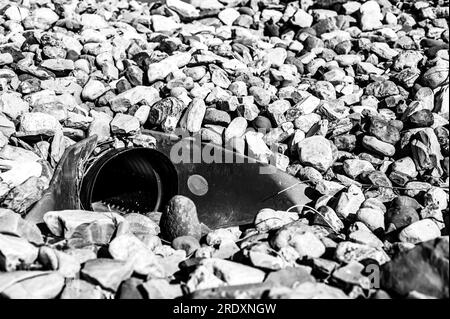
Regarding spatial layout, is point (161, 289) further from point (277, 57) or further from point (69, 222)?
point (277, 57)

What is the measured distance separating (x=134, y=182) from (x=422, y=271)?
224 centimetres

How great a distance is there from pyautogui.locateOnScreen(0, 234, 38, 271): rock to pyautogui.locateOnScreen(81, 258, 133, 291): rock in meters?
0.25

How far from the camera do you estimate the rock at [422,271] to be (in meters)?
1.99

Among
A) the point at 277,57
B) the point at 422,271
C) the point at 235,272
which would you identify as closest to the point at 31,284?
the point at 235,272

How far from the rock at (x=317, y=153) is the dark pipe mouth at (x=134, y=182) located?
2.76 ft

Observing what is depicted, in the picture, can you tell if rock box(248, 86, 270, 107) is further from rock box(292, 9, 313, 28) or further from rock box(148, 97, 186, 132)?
rock box(292, 9, 313, 28)

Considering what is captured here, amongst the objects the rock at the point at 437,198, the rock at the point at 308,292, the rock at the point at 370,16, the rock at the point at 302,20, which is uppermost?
the rock at the point at 370,16

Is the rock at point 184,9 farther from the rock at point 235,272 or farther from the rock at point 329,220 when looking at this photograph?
the rock at point 235,272

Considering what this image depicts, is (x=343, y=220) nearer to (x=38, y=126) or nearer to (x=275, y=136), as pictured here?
(x=275, y=136)

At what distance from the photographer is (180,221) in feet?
9.89

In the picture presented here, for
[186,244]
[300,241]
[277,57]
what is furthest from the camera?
[277,57]

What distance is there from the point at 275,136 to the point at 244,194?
0.47m

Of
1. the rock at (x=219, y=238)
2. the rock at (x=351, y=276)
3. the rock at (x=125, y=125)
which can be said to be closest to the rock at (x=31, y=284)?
the rock at (x=219, y=238)
